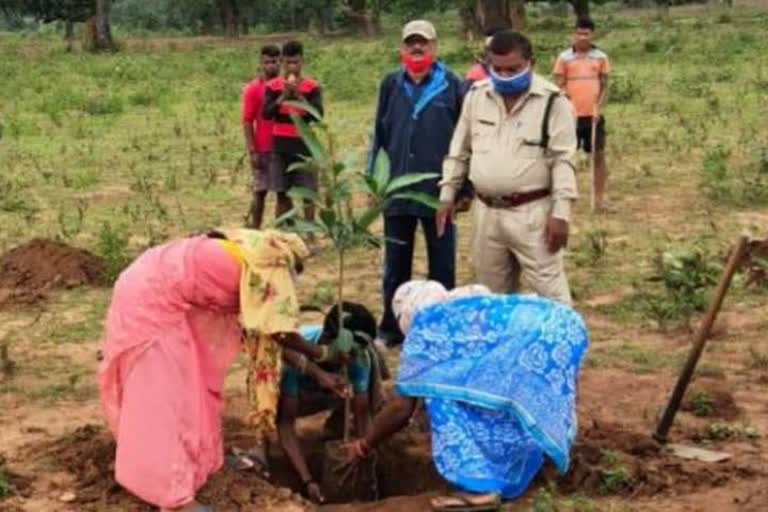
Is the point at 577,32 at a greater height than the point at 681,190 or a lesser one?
greater

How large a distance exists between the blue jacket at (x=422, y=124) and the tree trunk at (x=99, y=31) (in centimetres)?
2961

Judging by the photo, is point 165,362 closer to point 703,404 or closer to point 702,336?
point 702,336

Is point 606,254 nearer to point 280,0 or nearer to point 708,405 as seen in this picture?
point 708,405

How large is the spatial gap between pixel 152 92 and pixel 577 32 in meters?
11.8

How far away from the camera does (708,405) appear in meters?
5.75

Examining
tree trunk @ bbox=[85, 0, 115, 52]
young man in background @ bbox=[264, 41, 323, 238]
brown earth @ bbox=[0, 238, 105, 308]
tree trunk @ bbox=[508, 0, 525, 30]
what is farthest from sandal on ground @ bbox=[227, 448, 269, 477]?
tree trunk @ bbox=[85, 0, 115, 52]

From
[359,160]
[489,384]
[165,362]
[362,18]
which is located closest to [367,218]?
[489,384]

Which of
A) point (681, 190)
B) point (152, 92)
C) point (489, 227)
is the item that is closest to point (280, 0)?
point (152, 92)

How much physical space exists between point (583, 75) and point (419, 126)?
4.01 meters

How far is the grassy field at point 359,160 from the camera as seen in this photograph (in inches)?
274

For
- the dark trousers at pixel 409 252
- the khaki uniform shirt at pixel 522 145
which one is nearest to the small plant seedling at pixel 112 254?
the dark trousers at pixel 409 252

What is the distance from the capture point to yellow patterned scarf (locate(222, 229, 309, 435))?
4.50 m

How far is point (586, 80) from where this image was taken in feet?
33.4

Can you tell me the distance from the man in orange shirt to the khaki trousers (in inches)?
178
